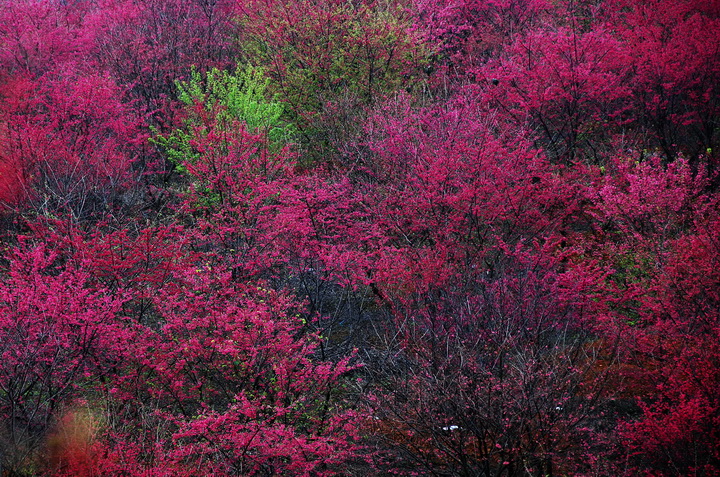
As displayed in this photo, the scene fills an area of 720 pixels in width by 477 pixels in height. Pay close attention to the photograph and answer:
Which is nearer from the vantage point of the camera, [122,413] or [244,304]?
[122,413]

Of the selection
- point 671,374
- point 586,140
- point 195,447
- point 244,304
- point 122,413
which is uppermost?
point 586,140

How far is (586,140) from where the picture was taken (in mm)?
21625

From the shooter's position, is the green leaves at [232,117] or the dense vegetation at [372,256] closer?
the dense vegetation at [372,256]

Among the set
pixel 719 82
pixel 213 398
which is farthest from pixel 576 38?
pixel 213 398

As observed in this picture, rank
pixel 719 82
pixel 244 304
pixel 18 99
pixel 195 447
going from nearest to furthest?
pixel 195 447 < pixel 244 304 < pixel 719 82 < pixel 18 99

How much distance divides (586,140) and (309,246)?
38.2 ft

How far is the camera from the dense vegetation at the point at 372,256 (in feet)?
39.4

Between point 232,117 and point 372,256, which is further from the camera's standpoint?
point 232,117

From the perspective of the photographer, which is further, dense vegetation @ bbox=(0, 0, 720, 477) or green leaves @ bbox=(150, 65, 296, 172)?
green leaves @ bbox=(150, 65, 296, 172)

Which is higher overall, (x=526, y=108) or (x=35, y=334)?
(x=526, y=108)

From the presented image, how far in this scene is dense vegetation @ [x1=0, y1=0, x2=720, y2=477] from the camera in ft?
39.4

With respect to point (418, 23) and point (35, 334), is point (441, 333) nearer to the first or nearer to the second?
point (35, 334)

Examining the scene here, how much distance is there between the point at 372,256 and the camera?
17828 millimetres

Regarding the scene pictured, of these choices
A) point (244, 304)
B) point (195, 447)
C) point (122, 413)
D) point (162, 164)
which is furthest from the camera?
point (162, 164)
